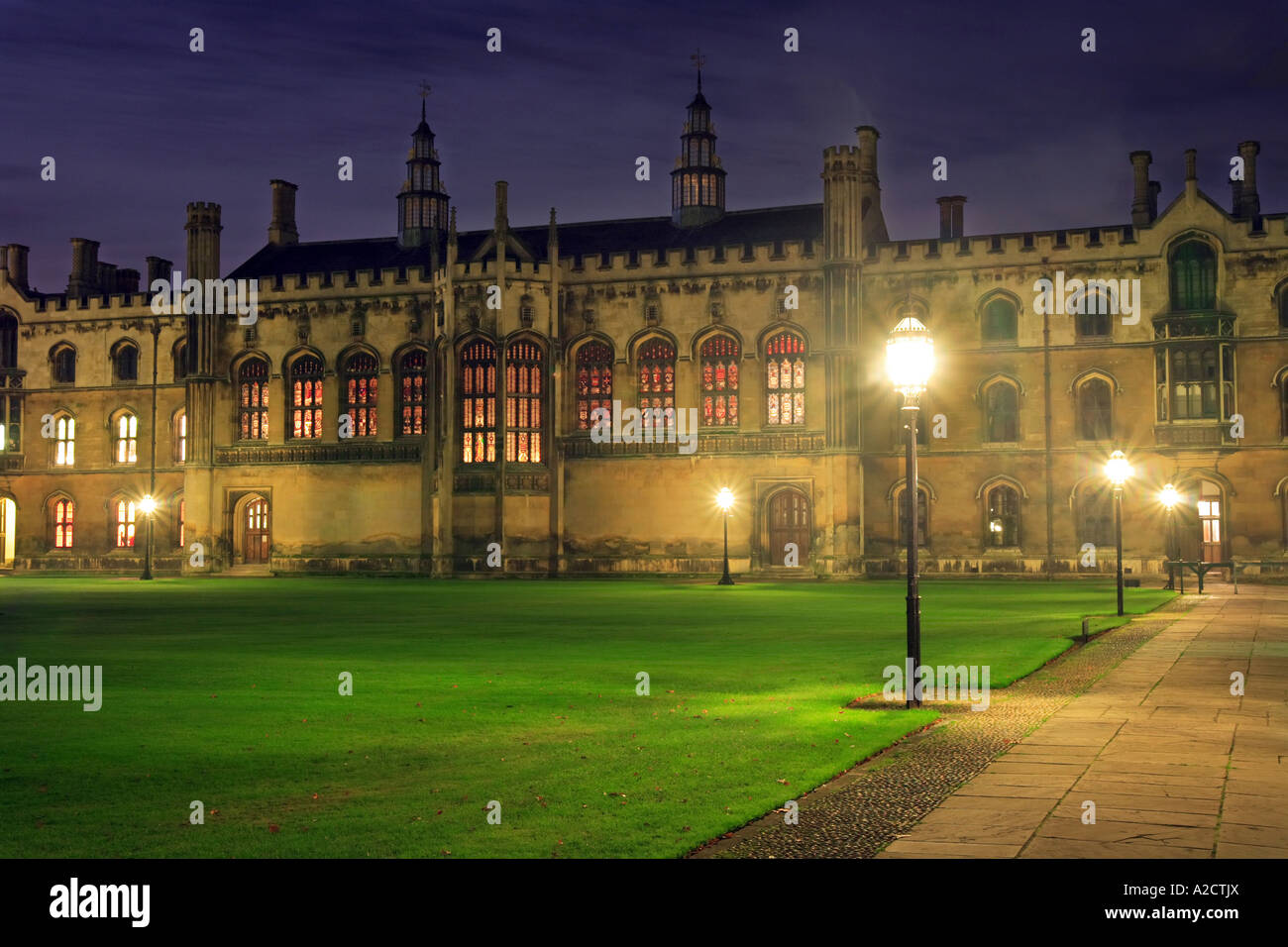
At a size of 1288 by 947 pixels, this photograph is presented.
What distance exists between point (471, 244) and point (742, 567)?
63.4 feet

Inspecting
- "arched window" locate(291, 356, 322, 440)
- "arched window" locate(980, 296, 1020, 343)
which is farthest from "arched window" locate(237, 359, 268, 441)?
"arched window" locate(980, 296, 1020, 343)

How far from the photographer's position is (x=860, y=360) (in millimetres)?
46781

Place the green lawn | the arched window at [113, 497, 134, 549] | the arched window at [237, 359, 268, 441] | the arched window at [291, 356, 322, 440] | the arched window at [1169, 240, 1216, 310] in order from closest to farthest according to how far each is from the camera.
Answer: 1. the green lawn
2. the arched window at [1169, 240, 1216, 310]
3. the arched window at [291, 356, 322, 440]
4. the arched window at [237, 359, 268, 441]
5. the arched window at [113, 497, 134, 549]

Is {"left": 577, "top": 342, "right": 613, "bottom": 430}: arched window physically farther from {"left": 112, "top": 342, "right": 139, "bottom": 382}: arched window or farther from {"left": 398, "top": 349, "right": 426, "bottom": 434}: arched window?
{"left": 112, "top": 342, "right": 139, "bottom": 382}: arched window

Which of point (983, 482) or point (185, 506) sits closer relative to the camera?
point (983, 482)

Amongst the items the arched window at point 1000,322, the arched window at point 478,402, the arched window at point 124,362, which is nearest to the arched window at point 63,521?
the arched window at point 124,362

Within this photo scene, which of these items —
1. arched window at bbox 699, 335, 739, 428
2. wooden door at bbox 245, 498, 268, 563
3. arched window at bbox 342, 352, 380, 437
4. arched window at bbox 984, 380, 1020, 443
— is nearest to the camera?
arched window at bbox 984, 380, 1020, 443

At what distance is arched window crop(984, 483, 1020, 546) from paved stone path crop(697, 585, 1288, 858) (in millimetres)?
31573

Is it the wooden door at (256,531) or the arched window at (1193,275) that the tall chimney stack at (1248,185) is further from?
the wooden door at (256,531)

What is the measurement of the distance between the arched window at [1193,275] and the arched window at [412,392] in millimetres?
28080

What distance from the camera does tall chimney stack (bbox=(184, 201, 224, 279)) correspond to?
54500 mm

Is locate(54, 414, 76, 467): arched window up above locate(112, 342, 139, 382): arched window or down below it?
below
